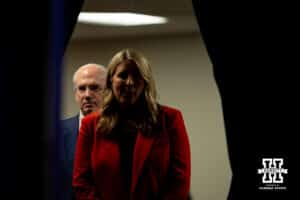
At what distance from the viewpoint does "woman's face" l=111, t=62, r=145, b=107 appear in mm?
2172

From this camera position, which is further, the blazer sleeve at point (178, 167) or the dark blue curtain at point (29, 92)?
the dark blue curtain at point (29, 92)

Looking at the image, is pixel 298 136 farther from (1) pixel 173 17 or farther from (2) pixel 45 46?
(2) pixel 45 46

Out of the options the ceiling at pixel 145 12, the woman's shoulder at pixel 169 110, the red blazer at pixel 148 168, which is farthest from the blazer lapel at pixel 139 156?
the ceiling at pixel 145 12

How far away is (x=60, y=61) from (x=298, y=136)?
2.79ft

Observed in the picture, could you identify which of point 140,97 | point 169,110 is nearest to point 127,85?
point 140,97

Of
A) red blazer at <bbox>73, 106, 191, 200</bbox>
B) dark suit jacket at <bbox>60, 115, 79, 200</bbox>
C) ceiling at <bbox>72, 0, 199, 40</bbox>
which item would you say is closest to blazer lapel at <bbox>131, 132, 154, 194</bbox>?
red blazer at <bbox>73, 106, 191, 200</bbox>

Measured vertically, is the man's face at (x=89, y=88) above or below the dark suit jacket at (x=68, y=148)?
above

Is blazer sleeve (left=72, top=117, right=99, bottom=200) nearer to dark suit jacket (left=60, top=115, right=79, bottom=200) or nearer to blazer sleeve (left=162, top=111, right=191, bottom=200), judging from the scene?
dark suit jacket (left=60, top=115, right=79, bottom=200)

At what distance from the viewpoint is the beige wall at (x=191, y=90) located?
213cm

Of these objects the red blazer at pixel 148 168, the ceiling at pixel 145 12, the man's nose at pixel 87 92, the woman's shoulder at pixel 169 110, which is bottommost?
the red blazer at pixel 148 168

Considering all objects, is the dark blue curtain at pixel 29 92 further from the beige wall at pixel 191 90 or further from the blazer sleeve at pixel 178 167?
the blazer sleeve at pixel 178 167

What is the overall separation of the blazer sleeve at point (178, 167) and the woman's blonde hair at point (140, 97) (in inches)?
3.5

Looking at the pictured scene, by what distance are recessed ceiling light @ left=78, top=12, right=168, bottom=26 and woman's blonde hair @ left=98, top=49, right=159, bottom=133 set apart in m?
0.11

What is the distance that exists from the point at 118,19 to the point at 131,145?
1.45 feet
